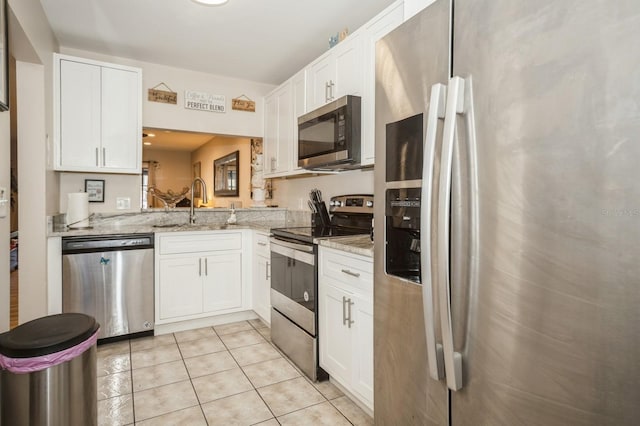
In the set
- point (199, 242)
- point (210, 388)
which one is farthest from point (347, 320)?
point (199, 242)

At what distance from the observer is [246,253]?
3373 millimetres

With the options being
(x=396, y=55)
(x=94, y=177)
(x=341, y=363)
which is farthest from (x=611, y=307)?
(x=94, y=177)

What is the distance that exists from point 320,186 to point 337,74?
113cm

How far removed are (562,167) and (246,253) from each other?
115 inches

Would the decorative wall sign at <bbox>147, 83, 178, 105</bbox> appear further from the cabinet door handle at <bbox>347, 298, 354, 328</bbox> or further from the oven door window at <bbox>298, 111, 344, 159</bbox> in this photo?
the cabinet door handle at <bbox>347, 298, 354, 328</bbox>

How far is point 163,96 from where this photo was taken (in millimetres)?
3547

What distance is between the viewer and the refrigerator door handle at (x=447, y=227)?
944 millimetres

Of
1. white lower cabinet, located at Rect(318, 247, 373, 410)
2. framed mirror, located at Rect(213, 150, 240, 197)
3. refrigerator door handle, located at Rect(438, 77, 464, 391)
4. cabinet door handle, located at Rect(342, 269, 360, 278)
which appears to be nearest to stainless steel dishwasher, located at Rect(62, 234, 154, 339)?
white lower cabinet, located at Rect(318, 247, 373, 410)

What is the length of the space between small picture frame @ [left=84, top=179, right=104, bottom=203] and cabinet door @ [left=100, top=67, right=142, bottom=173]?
32 cm

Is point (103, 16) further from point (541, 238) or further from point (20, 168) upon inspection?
point (541, 238)

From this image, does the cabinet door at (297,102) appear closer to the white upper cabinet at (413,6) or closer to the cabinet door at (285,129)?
the cabinet door at (285,129)

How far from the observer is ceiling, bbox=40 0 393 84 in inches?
97.3

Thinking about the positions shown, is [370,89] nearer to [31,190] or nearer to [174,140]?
[31,190]

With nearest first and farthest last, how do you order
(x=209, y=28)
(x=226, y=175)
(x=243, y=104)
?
(x=209, y=28) → (x=243, y=104) → (x=226, y=175)
